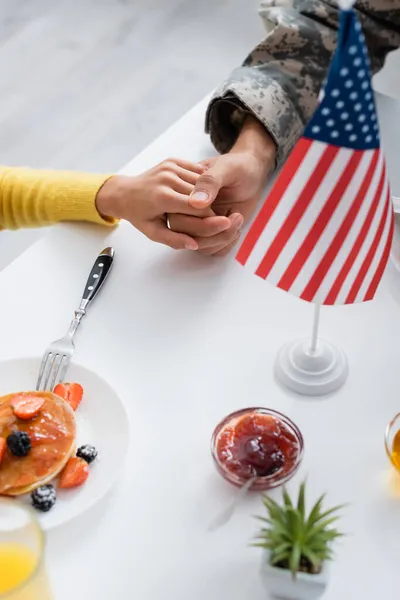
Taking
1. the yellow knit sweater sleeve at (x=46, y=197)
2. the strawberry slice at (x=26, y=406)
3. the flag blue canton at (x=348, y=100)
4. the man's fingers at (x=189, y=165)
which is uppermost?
the flag blue canton at (x=348, y=100)

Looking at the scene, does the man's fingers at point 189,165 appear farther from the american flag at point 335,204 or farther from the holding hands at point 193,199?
the american flag at point 335,204

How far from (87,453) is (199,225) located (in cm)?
39

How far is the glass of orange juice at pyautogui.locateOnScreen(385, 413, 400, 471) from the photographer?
0.91m

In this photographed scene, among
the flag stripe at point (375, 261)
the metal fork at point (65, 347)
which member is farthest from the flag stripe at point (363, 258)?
the metal fork at point (65, 347)

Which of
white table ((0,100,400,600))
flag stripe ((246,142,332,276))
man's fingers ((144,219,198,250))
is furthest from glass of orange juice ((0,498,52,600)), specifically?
man's fingers ((144,219,198,250))

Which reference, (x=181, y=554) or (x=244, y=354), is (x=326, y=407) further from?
(x=181, y=554)

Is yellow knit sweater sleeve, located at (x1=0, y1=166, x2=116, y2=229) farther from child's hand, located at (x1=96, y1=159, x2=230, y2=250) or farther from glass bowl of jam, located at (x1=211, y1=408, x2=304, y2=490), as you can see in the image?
glass bowl of jam, located at (x1=211, y1=408, x2=304, y2=490)

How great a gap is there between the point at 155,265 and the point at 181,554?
472 mm

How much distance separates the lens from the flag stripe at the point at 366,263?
3.00 ft

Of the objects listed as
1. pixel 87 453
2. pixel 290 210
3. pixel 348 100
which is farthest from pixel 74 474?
pixel 348 100

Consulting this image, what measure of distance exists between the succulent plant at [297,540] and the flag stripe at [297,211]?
0.92 ft

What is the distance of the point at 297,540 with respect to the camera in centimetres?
75

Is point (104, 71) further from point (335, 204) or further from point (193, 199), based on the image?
point (335, 204)

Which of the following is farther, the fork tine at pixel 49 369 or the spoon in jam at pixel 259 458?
the fork tine at pixel 49 369
